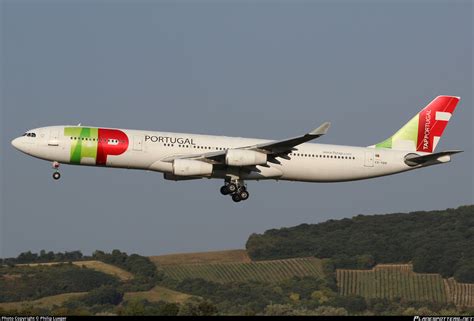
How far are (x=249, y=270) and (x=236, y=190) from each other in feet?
→ 136

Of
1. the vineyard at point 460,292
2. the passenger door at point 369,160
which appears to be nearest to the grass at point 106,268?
the vineyard at point 460,292

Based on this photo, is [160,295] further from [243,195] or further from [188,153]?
[188,153]

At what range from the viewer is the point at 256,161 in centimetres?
6197

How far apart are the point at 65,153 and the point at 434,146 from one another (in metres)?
24.3

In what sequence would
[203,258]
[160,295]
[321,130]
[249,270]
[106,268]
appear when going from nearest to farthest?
[321,130]
[160,295]
[106,268]
[203,258]
[249,270]

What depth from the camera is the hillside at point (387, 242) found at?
10888 cm

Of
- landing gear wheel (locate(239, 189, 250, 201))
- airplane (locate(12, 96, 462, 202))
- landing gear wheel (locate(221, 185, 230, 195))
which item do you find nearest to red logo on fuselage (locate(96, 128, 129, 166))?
airplane (locate(12, 96, 462, 202))

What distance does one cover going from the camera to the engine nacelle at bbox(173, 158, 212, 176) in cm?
6112

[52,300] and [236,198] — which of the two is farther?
[52,300]

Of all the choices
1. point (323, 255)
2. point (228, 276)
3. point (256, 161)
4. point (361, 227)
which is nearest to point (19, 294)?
point (228, 276)

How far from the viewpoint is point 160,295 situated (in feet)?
283

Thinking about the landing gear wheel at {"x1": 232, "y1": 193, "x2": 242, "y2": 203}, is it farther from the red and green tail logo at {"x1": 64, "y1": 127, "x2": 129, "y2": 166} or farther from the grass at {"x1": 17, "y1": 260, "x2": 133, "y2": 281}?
the grass at {"x1": 17, "y1": 260, "x2": 133, "y2": 281}

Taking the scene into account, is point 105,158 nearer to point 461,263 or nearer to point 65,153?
point 65,153

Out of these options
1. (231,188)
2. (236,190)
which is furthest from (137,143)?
(236,190)
